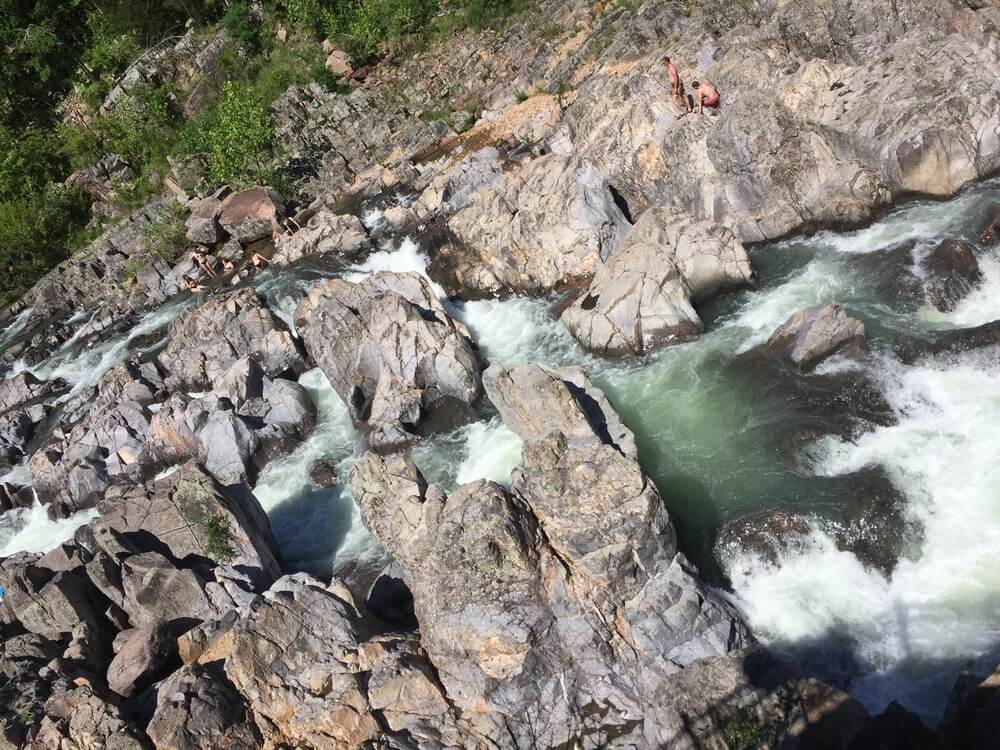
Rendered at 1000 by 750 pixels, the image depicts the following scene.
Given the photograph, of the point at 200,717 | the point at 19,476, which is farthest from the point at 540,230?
the point at 19,476

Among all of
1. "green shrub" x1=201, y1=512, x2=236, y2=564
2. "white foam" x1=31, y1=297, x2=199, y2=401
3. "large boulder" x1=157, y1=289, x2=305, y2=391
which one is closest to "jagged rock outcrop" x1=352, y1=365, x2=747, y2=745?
"green shrub" x1=201, y1=512, x2=236, y2=564

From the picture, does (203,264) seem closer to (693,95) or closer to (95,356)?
(95,356)

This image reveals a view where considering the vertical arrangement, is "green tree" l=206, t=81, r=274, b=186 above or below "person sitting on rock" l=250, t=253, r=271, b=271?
above

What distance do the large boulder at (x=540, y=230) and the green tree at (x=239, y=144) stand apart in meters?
29.3

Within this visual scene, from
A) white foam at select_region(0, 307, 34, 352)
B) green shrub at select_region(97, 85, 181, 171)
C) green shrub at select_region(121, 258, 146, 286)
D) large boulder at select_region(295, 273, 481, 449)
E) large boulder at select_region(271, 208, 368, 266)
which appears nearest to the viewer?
large boulder at select_region(295, 273, 481, 449)

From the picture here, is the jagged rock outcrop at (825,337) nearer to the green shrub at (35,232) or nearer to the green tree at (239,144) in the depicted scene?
the green tree at (239,144)

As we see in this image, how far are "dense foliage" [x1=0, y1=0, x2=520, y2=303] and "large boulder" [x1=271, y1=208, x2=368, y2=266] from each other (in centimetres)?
1428

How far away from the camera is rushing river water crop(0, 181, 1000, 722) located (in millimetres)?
A: 15422

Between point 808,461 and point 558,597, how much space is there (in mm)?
8604

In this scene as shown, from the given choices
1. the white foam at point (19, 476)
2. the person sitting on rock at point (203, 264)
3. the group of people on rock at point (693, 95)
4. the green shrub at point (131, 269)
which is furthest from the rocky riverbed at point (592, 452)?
the green shrub at point (131, 269)

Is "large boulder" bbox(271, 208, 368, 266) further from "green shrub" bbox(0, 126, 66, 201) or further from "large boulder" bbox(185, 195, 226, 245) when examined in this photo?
"green shrub" bbox(0, 126, 66, 201)

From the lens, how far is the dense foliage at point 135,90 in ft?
201

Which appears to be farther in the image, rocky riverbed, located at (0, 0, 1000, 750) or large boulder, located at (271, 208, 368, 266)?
large boulder, located at (271, 208, 368, 266)

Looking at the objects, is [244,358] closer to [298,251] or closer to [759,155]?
[298,251]
